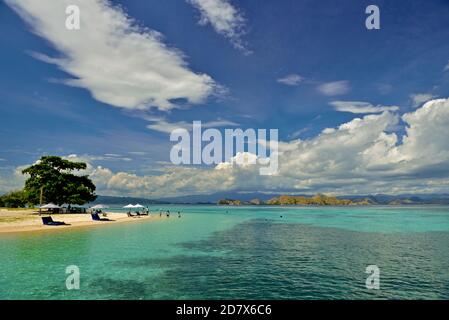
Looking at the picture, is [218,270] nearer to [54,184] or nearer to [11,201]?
[54,184]

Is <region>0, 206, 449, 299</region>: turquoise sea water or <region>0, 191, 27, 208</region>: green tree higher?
<region>0, 191, 27, 208</region>: green tree

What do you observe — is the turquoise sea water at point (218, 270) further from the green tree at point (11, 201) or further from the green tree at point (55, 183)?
the green tree at point (11, 201)

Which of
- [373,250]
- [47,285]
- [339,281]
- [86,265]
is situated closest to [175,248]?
[86,265]

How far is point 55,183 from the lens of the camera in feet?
239

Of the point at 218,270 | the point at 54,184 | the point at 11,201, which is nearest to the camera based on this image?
the point at 218,270

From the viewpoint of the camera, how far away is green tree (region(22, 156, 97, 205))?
72375 mm

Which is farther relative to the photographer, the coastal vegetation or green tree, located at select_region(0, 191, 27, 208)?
green tree, located at select_region(0, 191, 27, 208)

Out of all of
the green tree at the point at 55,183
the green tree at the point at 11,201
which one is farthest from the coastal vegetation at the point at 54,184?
the green tree at the point at 11,201

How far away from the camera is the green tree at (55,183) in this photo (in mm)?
72375

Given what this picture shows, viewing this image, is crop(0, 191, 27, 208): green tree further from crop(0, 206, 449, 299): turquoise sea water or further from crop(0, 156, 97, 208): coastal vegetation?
crop(0, 206, 449, 299): turquoise sea water

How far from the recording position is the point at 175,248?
105 ft

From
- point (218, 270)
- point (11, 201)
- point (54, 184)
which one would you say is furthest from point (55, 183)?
point (218, 270)

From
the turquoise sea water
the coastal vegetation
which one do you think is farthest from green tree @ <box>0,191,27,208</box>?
the turquoise sea water
